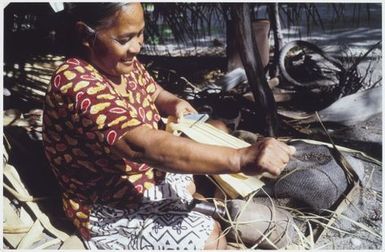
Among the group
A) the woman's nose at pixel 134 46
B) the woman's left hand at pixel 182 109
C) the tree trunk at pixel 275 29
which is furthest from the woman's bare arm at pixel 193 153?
the tree trunk at pixel 275 29

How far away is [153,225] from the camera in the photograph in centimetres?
119

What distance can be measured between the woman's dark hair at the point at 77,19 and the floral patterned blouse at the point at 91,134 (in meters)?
0.06

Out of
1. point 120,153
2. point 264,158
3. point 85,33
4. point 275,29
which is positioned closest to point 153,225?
point 120,153

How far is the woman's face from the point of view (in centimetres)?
104

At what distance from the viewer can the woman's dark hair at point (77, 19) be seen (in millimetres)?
1032

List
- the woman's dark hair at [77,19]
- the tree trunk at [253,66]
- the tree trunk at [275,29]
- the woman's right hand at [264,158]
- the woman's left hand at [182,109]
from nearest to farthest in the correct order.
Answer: the woman's right hand at [264,158] → the woman's dark hair at [77,19] → the woman's left hand at [182,109] → the tree trunk at [253,66] → the tree trunk at [275,29]

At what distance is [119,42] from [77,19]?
123 millimetres

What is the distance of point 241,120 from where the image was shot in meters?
2.29

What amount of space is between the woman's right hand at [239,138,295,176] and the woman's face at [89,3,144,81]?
1.38ft

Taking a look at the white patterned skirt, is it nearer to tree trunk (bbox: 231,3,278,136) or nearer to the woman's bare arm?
the woman's bare arm

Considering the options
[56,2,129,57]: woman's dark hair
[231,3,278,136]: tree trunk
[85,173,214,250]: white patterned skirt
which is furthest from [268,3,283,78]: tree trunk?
[56,2,129,57]: woman's dark hair

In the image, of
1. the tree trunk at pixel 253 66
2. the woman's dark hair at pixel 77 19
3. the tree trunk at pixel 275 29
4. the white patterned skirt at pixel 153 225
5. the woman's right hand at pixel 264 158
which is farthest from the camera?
the tree trunk at pixel 275 29

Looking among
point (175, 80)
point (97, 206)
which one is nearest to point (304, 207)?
point (97, 206)

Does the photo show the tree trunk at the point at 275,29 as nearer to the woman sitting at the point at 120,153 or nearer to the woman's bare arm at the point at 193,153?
the woman sitting at the point at 120,153
